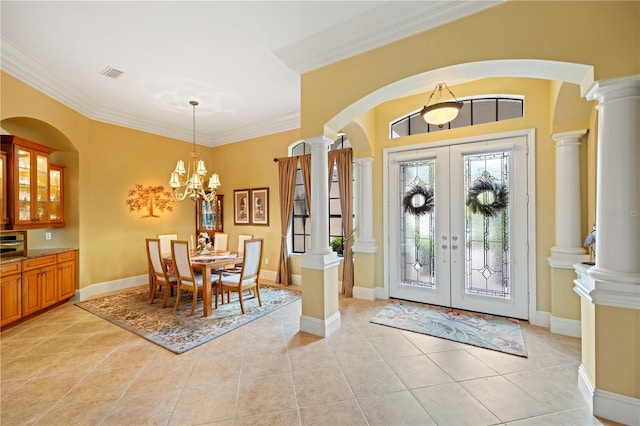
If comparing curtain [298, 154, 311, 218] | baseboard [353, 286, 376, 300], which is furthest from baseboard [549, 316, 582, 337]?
curtain [298, 154, 311, 218]

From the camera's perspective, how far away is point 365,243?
458 centimetres

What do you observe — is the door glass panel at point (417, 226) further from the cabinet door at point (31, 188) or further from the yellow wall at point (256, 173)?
the cabinet door at point (31, 188)

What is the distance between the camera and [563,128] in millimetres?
3127

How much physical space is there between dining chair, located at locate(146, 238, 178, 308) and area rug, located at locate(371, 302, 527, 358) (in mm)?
3113

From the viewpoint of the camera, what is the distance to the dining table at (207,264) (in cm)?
383

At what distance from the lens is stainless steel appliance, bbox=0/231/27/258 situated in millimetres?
3832

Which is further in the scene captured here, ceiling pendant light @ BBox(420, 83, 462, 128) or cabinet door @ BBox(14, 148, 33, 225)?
cabinet door @ BBox(14, 148, 33, 225)

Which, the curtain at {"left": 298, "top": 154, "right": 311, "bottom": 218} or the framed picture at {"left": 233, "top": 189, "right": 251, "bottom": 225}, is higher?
the curtain at {"left": 298, "top": 154, "right": 311, "bottom": 218}

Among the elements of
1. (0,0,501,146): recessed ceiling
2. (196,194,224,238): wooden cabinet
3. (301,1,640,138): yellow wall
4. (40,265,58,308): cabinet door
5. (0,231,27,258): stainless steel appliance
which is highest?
(0,0,501,146): recessed ceiling

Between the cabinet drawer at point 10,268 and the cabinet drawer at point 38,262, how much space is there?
0.24 ft

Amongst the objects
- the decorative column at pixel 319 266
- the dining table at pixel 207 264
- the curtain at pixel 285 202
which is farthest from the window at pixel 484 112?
the dining table at pixel 207 264

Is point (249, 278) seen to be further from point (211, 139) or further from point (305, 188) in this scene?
point (211, 139)

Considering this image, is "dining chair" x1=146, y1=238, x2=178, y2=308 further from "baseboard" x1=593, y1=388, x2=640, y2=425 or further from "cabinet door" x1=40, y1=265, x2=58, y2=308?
"baseboard" x1=593, y1=388, x2=640, y2=425

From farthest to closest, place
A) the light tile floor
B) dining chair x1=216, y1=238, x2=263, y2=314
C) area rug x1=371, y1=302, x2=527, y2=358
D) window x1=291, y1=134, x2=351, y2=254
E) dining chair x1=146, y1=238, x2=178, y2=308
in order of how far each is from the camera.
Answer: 1. window x1=291, y1=134, x2=351, y2=254
2. dining chair x1=146, y1=238, x2=178, y2=308
3. dining chair x1=216, y1=238, x2=263, y2=314
4. area rug x1=371, y1=302, x2=527, y2=358
5. the light tile floor
